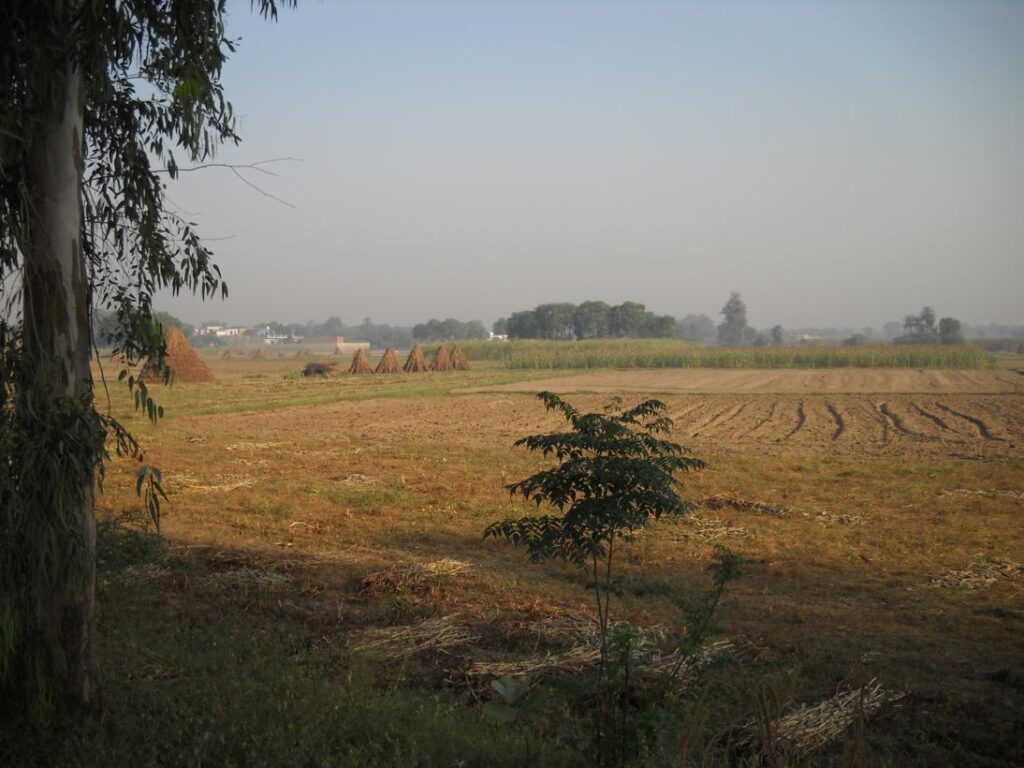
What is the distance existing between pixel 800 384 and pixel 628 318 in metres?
90.3

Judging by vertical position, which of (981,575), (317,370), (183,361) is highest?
(183,361)

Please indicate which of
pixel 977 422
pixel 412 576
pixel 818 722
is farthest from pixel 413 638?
pixel 977 422

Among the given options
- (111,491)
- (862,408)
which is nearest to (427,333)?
(862,408)

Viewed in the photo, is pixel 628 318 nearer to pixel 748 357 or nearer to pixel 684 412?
pixel 748 357

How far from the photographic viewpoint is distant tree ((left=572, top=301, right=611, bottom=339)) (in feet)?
449

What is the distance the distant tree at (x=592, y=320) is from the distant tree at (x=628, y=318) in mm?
1237

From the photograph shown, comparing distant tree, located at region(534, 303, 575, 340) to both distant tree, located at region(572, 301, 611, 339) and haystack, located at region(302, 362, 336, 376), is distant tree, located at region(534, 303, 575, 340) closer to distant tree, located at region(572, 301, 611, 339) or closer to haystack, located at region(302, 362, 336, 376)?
distant tree, located at region(572, 301, 611, 339)

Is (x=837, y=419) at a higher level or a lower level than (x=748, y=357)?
lower

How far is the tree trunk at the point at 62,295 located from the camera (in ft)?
15.3

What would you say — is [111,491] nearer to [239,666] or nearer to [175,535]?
[175,535]

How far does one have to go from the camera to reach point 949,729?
5.33 meters

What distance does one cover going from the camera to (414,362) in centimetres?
6425

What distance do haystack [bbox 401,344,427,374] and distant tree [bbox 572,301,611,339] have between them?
75016mm

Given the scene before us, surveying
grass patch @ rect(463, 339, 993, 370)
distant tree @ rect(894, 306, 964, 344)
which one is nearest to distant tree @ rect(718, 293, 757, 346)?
distant tree @ rect(894, 306, 964, 344)
